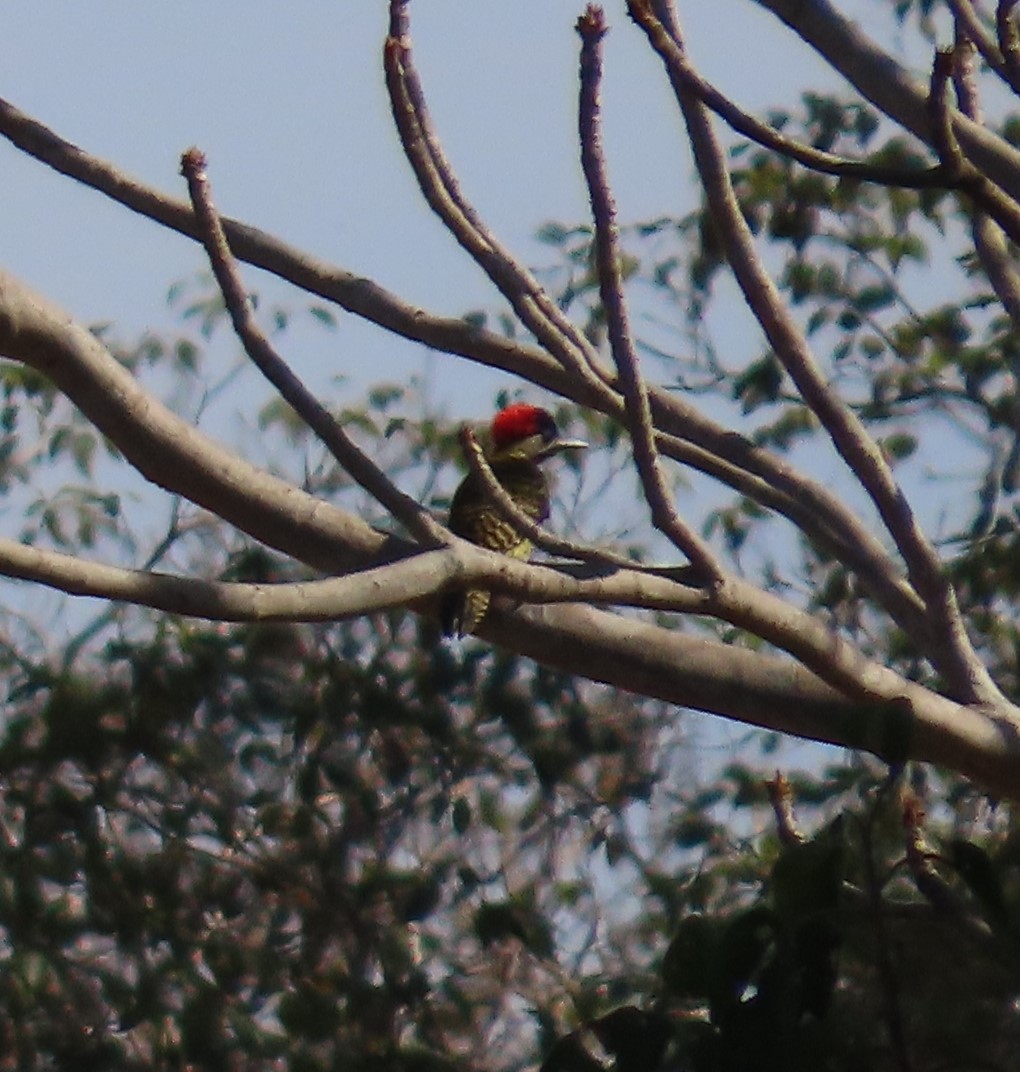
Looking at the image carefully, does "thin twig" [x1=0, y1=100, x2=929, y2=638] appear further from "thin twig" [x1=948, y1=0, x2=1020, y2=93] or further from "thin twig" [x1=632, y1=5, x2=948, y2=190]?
"thin twig" [x1=948, y1=0, x2=1020, y2=93]

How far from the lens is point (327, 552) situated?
3.24 meters

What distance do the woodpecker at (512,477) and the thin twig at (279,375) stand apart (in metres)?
1.97

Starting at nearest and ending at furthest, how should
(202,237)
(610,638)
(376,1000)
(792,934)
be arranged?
(792,934)
(202,237)
(610,638)
(376,1000)

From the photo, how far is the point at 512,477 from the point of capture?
5984 mm

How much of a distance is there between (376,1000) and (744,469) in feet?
7.68

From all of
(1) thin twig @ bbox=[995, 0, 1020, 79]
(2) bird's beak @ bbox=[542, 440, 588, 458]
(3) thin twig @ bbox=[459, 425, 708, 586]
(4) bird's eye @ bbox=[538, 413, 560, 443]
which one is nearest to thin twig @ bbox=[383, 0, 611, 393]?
(3) thin twig @ bbox=[459, 425, 708, 586]

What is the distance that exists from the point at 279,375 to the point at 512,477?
113 inches

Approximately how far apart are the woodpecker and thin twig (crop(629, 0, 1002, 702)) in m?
1.32

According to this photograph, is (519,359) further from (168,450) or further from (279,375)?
(168,450)

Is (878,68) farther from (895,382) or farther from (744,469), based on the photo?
(895,382)

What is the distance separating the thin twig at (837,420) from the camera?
380 cm

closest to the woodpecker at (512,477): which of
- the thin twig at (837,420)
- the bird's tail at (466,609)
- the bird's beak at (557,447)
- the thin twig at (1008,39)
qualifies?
the bird's beak at (557,447)

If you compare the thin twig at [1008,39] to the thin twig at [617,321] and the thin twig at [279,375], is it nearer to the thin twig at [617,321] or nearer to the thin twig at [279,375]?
the thin twig at [617,321]

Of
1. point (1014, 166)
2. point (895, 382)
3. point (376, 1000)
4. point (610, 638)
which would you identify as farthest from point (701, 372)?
point (610, 638)
